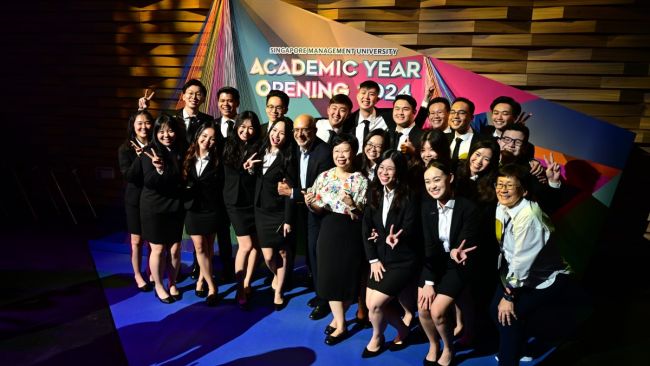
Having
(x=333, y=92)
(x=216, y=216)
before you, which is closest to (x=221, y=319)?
(x=216, y=216)

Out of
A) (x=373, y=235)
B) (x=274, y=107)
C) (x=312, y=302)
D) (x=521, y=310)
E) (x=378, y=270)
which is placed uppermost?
(x=274, y=107)

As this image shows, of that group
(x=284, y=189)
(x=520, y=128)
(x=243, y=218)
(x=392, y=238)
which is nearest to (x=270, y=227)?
(x=243, y=218)

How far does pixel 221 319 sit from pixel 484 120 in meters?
2.83

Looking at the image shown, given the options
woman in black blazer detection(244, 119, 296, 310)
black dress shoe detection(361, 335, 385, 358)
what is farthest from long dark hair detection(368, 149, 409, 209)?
black dress shoe detection(361, 335, 385, 358)

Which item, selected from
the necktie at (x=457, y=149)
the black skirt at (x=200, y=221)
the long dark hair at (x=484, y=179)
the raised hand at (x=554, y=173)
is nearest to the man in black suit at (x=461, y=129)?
the necktie at (x=457, y=149)

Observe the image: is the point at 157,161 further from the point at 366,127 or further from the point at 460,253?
the point at 460,253

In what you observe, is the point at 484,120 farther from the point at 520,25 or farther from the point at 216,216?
the point at 216,216

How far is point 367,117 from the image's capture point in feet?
12.4

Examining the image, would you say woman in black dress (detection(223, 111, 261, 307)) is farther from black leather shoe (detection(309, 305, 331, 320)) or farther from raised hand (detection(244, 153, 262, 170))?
black leather shoe (detection(309, 305, 331, 320))

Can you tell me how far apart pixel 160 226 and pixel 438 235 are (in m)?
2.09

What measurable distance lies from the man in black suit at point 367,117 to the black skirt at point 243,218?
1001mm

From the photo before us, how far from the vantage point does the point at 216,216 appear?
364 centimetres

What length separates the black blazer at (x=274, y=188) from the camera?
341cm

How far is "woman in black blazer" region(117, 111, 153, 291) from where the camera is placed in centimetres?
354
